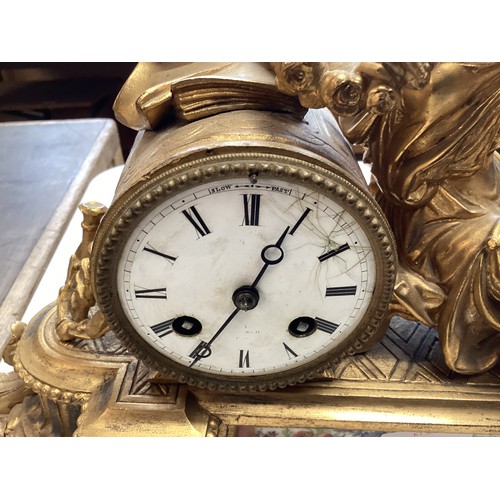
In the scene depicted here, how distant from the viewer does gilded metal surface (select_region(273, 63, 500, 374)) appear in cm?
94

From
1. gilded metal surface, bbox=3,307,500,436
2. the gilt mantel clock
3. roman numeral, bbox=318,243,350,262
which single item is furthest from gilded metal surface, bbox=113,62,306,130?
gilded metal surface, bbox=3,307,500,436

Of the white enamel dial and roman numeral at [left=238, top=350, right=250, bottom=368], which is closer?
the white enamel dial

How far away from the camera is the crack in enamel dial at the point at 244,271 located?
0.81 metres

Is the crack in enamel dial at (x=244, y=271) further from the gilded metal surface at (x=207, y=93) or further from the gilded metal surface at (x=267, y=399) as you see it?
the gilded metal surface at (x=207, y=93)

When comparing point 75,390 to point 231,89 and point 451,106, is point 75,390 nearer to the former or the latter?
point 231,89

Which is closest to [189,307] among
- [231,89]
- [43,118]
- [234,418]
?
[234,418]

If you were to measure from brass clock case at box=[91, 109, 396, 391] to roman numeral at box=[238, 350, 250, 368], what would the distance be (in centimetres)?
18

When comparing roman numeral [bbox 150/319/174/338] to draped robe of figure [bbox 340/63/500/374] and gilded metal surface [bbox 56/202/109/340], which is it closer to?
gilded metal surface [bbox 56/202/109/340]

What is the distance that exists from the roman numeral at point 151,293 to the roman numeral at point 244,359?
178mm

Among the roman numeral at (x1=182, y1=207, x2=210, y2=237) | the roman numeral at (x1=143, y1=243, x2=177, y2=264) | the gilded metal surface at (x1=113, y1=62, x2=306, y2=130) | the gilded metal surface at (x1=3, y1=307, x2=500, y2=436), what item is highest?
the gilded metal surface at (x1=113, y1=62, x2=306, y2=130)

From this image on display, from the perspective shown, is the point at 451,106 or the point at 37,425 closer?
the point at 451,106

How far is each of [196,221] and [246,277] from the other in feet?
0.42

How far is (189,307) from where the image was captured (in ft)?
2.98

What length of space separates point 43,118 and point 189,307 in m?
2.31
